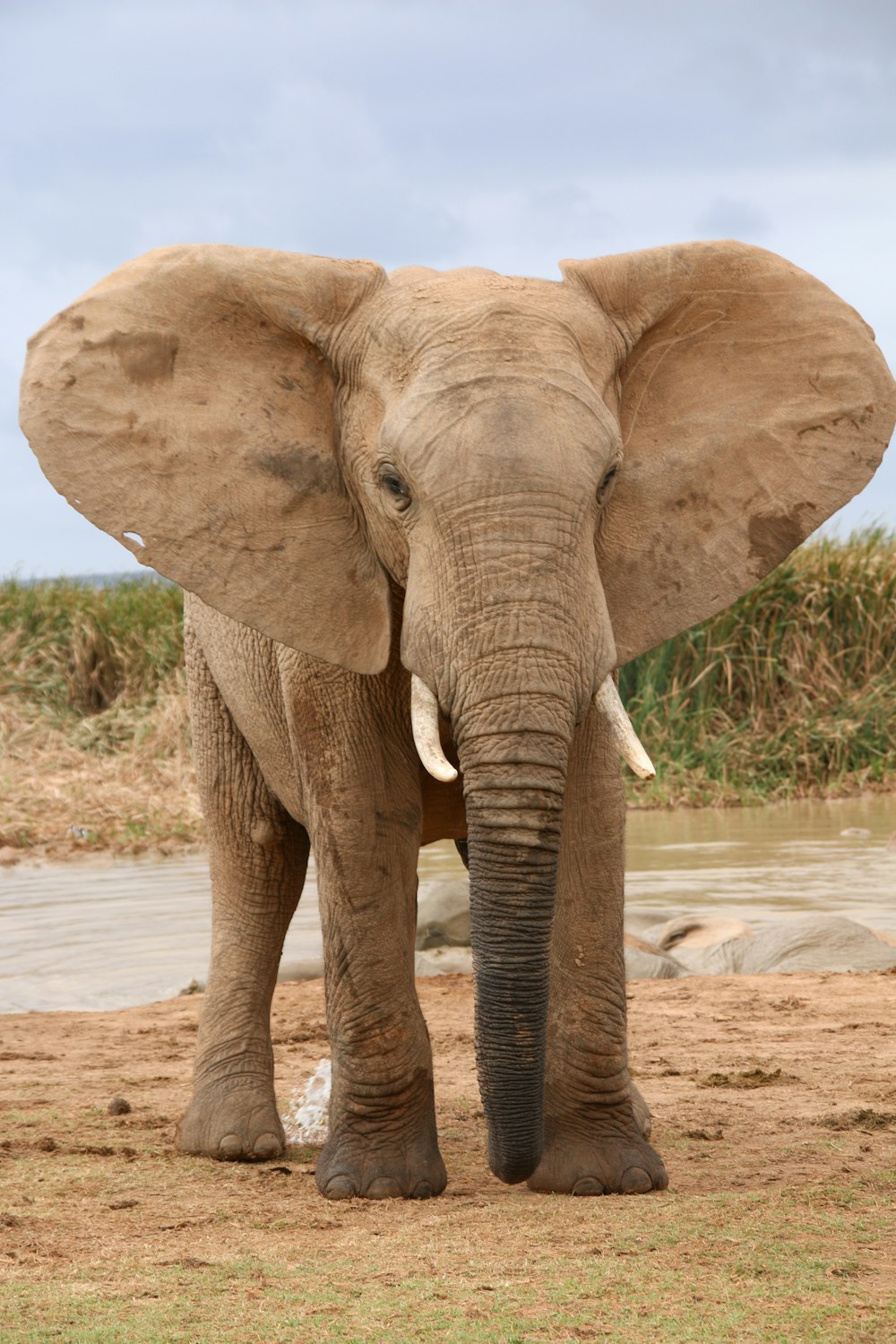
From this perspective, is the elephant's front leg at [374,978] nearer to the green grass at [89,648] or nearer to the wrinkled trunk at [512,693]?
the wrinkled trunk at [512,693]

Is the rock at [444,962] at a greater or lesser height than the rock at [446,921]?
lesser

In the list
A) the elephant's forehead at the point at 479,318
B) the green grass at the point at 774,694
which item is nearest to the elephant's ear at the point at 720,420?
the elephant's forehead at the point at 479,318

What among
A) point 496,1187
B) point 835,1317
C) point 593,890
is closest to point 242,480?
point 593,890

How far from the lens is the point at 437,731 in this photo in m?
4.23

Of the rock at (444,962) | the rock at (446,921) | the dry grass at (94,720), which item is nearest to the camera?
the rock at (444,962)

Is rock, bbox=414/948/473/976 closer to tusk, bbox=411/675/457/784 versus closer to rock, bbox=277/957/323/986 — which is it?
rock, bbox=277/957/323/986

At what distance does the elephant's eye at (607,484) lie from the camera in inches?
174

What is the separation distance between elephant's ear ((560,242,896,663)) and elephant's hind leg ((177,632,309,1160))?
181cm

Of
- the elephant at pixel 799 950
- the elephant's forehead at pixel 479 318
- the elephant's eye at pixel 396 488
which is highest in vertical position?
the elephant's forehead at pixel 479 318

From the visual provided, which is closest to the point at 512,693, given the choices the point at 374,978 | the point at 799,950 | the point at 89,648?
the point at 374,978

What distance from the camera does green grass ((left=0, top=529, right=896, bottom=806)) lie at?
1672 centimetres

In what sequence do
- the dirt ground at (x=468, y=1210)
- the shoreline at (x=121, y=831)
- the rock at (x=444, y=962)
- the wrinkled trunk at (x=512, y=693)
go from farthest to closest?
the shoreline at (x=121, y=831)
the rock at (x=444, y=962)
the wrinkled trunk at (x=512, y=693)
the dirt ground at (x=468, y=1210)

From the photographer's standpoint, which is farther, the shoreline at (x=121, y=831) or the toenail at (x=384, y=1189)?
the shoreline at (x=121, y=831)

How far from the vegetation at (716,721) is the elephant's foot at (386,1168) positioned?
32.6 ft
